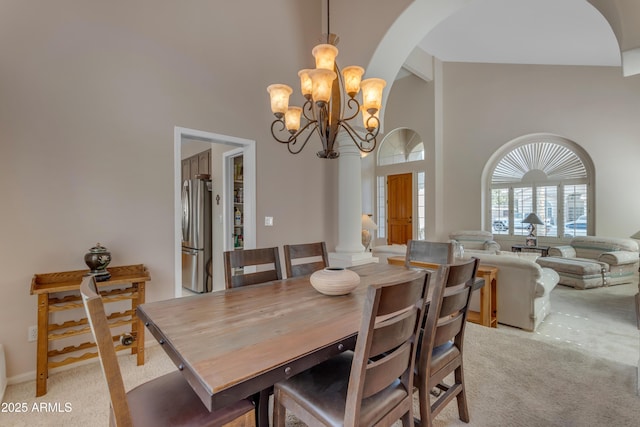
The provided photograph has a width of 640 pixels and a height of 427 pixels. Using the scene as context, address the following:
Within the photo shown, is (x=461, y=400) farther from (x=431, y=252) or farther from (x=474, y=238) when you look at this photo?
(x=474, y=238)

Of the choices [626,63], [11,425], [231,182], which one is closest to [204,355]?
[11,425]

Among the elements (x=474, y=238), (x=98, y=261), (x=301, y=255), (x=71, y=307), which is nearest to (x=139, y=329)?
(x=71, y=307)

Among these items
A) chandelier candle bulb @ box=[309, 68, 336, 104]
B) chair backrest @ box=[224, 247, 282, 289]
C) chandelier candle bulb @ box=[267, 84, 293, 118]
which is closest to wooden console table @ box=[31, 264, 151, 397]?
chair backrest @ box=[224, 247, 282, 289]

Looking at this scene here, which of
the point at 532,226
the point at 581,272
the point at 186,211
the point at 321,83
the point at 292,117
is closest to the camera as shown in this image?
the point at 321,83

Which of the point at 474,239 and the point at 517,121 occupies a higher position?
the point at 517,121

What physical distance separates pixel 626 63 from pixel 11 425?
14.3ft

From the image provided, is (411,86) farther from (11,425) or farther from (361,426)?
(11,425)

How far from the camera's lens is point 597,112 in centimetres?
605

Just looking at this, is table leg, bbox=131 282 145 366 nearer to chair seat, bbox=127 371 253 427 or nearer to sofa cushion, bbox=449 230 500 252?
chair seat, bbox=127 371 253 427

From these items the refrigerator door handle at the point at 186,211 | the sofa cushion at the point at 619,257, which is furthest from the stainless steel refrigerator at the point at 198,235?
the sofa cushion at the point at 619,257

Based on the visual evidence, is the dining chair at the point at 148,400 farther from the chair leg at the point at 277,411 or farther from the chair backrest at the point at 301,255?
the chair backrest at the point at 301,255

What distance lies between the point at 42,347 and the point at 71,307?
0.94 feet

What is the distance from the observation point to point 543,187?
6.70 metres

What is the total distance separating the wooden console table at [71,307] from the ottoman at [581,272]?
6309mm
